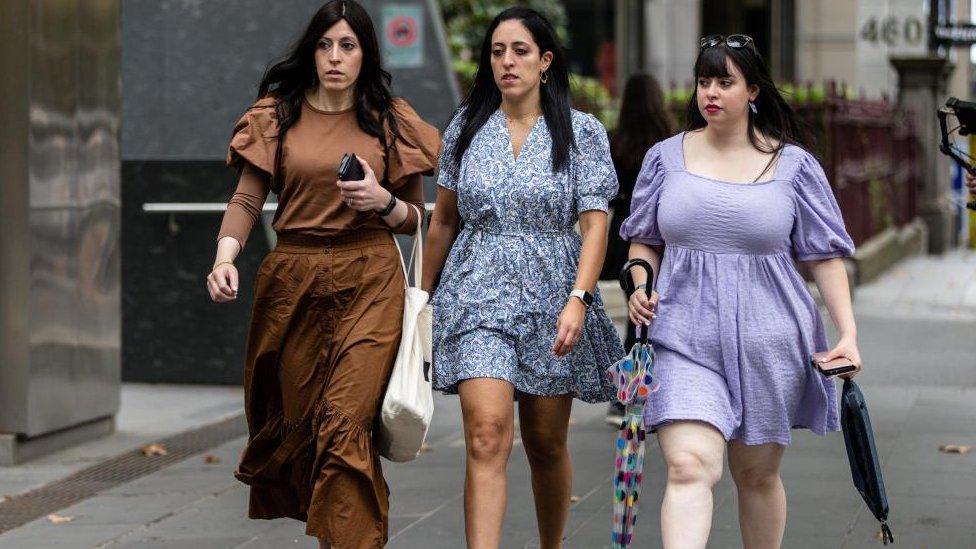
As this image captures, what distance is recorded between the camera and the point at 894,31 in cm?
2656

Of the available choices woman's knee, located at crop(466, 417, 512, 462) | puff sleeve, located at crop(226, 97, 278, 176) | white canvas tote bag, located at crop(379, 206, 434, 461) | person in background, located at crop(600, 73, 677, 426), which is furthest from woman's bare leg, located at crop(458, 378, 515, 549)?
person in background, located at crop(600, 73, 677, 426)

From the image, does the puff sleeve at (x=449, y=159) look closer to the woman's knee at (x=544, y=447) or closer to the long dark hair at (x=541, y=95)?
the long dark hair at (x=541, y=95)

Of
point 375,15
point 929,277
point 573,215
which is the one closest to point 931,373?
point 375,15

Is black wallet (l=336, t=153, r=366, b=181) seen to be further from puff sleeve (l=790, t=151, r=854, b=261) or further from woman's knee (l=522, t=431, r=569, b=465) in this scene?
puff sleeve (l=790, t=151, r=854, b=261)

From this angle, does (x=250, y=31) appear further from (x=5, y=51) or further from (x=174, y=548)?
(x=174, y=548)

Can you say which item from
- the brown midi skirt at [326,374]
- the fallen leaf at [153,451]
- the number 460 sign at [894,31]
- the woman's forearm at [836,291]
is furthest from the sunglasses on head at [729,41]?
the number 460 sign at [894,31]

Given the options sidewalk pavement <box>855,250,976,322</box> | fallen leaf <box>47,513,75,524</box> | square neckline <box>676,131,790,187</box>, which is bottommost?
sidewalk pavement <box>855,250,976,322</box>

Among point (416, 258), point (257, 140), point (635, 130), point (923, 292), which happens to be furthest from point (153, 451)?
point (923, 292)

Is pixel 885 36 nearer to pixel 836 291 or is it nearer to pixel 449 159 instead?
pixel 449 159

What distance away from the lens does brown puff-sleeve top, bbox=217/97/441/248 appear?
5.04 m

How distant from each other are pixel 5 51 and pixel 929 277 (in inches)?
523

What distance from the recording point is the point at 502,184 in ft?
16.9

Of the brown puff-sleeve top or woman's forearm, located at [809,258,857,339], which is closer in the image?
woman's forearm, located at [809,258,857,339]

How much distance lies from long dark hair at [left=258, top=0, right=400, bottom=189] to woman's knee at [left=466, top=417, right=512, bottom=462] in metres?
0.87
